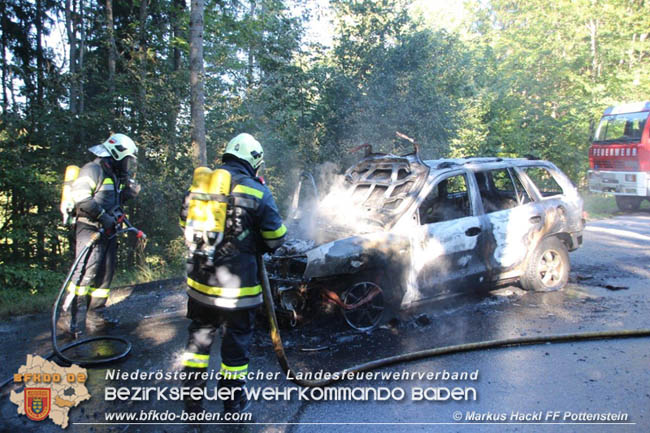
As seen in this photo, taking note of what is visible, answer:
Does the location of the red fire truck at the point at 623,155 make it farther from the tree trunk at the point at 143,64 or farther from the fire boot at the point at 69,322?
the fire boot at the point at 69,322

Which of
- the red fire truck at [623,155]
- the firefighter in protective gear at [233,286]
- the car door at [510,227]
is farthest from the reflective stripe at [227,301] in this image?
the red fire truck at [623,155]

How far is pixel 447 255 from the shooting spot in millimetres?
4883

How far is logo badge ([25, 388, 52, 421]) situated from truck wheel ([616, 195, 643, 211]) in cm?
1653

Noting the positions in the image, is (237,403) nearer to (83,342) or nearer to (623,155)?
(83,342)

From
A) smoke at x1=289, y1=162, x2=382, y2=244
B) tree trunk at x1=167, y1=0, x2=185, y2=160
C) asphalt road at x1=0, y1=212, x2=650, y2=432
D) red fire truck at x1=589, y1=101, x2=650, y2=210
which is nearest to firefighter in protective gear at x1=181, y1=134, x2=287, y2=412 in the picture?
asphalt road at x1=0, y1=212, x2=650, y2=432

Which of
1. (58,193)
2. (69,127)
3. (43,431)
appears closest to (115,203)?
(43,431)

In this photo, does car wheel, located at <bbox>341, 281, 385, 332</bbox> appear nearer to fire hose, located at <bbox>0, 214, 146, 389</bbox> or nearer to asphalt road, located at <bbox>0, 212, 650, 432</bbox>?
asphalt road, located at <bbox>0, 212, 650, 432</bbox>

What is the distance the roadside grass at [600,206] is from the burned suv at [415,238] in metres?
7.73

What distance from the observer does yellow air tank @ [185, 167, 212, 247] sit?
10.2 feet

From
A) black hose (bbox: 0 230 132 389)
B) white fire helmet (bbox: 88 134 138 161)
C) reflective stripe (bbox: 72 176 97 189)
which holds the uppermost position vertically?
white fire helmet (bbox: 88 134 138 161)

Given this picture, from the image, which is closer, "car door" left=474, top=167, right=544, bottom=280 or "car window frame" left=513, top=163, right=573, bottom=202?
"car door" left=474, top=167, right=544, bottom=280

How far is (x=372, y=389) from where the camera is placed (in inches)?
141

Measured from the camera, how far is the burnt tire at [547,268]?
5.64m

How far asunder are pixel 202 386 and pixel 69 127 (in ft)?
23.9
